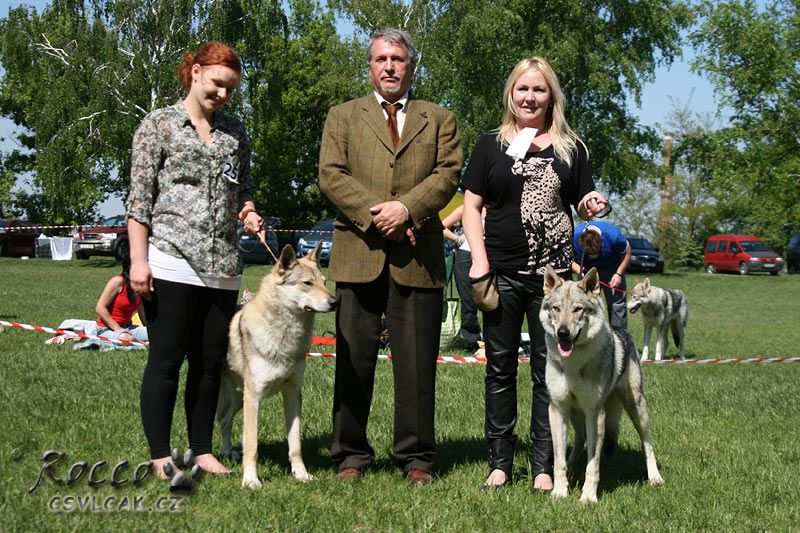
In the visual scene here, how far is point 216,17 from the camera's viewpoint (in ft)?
97.7

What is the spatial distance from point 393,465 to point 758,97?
1171 inches

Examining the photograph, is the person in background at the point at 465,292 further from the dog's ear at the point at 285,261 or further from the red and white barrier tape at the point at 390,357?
the dog's ear at the point at 285,261

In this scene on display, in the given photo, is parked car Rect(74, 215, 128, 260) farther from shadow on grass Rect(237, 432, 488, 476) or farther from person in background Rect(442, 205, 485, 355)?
shadow on grass Rect(237, 432, 488, 476)

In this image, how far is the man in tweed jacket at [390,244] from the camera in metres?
4.41

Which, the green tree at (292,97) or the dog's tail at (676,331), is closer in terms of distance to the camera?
the dog's tail at (676,331)

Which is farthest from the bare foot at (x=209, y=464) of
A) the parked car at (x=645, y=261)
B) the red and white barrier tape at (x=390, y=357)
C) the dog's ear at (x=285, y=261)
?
the parked car at (x=645, y=261)

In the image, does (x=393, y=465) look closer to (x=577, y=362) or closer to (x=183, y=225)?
(x=577, y=362)

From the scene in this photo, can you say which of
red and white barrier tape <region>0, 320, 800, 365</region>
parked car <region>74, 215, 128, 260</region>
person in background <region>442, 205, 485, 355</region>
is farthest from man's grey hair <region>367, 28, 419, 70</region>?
parked car <region>74, 215, 128, 260</region>

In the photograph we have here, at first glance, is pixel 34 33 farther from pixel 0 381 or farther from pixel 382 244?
pixel 382 244

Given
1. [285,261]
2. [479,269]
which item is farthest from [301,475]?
[479,269]

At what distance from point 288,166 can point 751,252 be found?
21.1m

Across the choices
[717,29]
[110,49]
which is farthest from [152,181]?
Answer: [717,29]

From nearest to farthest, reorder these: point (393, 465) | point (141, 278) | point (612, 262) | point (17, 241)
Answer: point (141, 278) → point (393, 465) → point (612, 262) → point (17, 241)

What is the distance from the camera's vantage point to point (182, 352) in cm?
427
